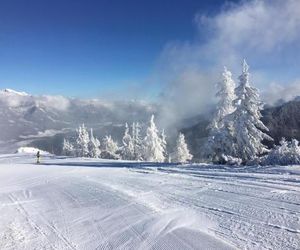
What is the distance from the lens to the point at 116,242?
6969 millimetres

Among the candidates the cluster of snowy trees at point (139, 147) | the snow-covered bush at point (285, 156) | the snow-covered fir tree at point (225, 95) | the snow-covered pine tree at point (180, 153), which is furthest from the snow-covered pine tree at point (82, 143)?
the snow-covered bush at point (285, 156)

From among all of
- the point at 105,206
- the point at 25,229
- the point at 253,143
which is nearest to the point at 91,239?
the point at 25,229

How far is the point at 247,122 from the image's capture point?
29438 mm

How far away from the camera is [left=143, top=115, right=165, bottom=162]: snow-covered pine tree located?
58406mm

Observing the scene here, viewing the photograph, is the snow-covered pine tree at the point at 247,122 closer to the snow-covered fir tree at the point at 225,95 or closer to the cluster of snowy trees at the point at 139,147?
the snow-covered fir tree at the point at 225,95

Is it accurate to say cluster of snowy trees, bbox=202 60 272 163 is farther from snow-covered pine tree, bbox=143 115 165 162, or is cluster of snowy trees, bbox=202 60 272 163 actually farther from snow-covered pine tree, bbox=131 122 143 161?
snow-covered pine tree, bbox=131 122 143 161

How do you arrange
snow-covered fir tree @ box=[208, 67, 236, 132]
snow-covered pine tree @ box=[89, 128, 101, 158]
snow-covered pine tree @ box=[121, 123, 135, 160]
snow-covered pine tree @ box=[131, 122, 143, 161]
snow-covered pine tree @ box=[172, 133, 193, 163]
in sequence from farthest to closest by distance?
snow-covered pine tree @ box=[89, 128, 101, 158] < snow-covered pine tree @ box=[172, 133, 193, 163] < snow-covered pine tree @ box=[121, 123, 135, 160] < snow-covered pine tree @ box=[131, 122, 143, 161] < snow-covered fir tree @ box=[208, 67, 236, 132]

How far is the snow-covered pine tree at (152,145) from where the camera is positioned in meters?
58.4

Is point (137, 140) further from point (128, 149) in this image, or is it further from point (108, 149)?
point (108, 149)

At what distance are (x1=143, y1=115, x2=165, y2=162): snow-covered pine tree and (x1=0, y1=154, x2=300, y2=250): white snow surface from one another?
43854mm

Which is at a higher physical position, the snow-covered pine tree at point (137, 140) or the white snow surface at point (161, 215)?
the snow-covered pine tree at point (137, 140)

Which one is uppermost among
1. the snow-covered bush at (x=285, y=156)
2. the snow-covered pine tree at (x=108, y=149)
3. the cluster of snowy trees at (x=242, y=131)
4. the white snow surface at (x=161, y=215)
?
the snow-covered pine tree at (x=108, y=149)

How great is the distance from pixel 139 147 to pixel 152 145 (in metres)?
6.03

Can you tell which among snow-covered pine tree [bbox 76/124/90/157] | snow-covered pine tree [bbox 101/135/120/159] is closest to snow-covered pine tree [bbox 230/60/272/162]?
snow-covered pine tree [bbox 76/124/90/157]
